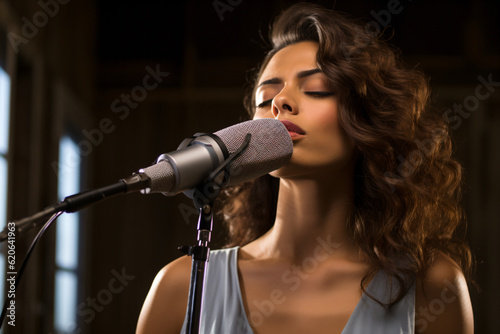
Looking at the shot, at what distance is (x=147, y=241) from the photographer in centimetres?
480

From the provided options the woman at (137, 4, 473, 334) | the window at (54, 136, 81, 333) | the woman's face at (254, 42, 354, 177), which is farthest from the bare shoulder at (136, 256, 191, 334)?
the window at (54, 136, 81, 333)

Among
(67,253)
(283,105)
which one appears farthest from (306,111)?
(67,253)

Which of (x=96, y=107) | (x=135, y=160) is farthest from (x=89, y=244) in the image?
(x=96, y=107)

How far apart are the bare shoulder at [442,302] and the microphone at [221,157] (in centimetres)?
48

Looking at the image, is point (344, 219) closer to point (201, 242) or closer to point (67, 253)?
point (201, 242)

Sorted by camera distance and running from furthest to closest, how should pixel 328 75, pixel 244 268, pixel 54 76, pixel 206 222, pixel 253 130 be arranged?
pixel 54 76 → pixel 244 268 → pixel 328 75 → pixel 253 130 → pixel 206 222

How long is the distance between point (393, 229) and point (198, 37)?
3.88m

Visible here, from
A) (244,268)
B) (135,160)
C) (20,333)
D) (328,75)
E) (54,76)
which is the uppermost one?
(54,76)

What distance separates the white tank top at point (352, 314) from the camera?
1237 millimetres

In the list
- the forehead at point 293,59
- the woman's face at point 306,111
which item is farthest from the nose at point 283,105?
the forehead at point 293,59

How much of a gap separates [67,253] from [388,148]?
3412mm

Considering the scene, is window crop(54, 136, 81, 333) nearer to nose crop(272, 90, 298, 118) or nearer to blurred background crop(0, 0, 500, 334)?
blurred background crop(0, 0, 500, 334)

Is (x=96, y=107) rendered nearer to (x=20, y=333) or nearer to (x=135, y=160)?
(x=135, y=160)

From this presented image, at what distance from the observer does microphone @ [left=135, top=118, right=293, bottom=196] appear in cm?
80
